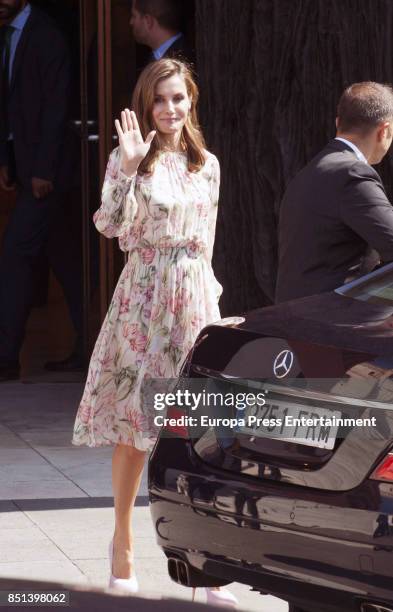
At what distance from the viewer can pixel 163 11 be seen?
833 centimetres

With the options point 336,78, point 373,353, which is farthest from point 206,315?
point 336,78

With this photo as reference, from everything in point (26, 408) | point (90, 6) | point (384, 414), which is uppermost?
point (90, 6)

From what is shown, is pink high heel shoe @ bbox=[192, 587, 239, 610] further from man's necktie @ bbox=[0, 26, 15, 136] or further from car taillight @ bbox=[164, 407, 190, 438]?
man's necktie @ bbox=[0, 26, 15, 136]

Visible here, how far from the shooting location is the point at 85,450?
23.2 ft

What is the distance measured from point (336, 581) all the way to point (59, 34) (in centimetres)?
687

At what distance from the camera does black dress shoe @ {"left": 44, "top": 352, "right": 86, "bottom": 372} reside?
9.47 meters

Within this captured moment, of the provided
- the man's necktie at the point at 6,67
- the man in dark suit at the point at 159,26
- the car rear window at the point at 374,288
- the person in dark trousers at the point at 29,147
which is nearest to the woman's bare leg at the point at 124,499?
the car rear window at the point at 374,288

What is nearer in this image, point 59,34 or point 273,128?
point 273,128

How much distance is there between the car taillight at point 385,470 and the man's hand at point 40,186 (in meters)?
6.39

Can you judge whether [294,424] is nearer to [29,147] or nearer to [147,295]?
[147,295]

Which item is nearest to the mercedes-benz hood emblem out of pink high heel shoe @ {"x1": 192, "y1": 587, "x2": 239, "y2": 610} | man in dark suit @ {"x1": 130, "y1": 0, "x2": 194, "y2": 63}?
pink high heel shoe @ {"x1": 192, "y1": 587, "x2": 239, "y2": 610}

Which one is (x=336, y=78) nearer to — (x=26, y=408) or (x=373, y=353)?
(x=26, y=408)

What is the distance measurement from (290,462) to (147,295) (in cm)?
141

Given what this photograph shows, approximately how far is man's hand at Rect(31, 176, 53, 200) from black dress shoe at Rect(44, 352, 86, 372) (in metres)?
1.12
